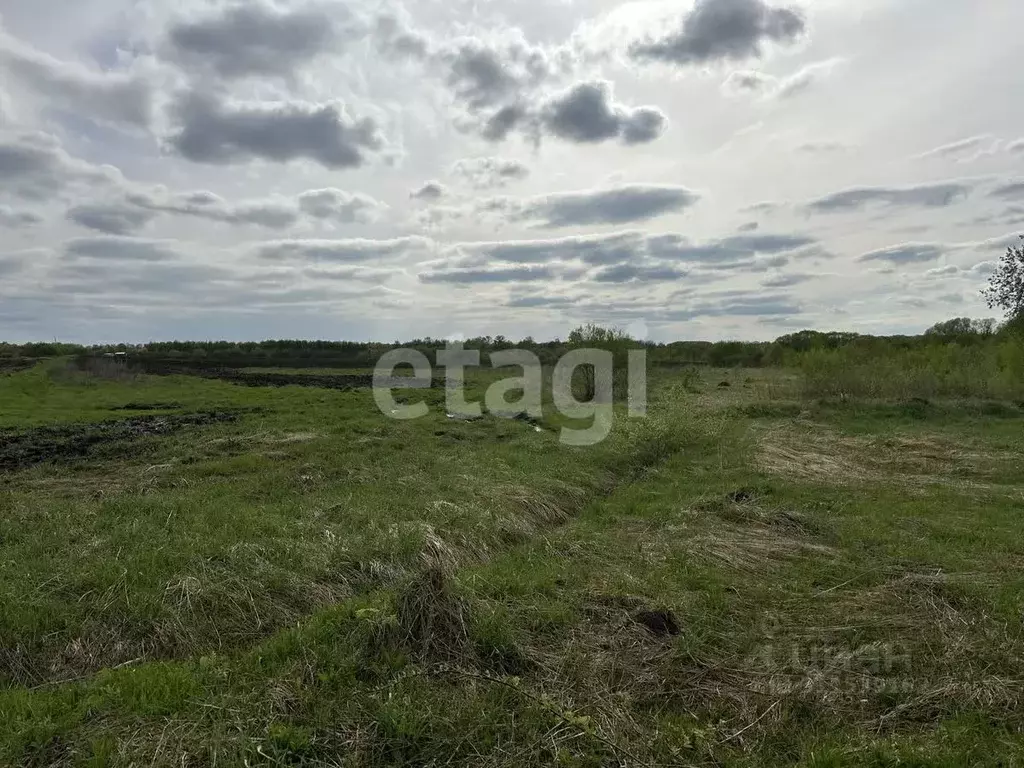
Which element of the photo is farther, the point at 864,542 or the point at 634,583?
the point at 864,542

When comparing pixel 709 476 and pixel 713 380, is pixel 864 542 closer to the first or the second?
pixel 709 476

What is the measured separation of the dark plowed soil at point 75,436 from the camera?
14.2 m

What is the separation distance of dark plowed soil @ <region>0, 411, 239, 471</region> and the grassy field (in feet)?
1.59

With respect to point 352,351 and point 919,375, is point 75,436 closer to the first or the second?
point 919,375

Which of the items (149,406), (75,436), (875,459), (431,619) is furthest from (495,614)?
(149,406)

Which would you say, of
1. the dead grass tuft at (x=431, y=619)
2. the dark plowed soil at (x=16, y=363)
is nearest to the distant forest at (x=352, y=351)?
the dark plowed soil at (x=16, y=363)

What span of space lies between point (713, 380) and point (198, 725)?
151ft

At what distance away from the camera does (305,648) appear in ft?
17.4

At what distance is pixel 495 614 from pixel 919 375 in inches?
1195

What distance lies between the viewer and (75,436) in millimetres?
16953

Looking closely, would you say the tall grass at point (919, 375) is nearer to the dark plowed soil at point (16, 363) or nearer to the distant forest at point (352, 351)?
the distant forest at point (352, 351)

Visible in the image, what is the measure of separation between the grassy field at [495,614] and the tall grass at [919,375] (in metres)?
16.1

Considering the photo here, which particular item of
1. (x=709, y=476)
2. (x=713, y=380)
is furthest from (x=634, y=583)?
(x=713, y=380)

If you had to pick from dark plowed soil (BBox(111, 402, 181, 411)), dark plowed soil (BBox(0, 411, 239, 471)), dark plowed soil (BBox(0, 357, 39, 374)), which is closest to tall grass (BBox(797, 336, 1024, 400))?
dark plowed soil (BBox(0, 411, 239, 471))
